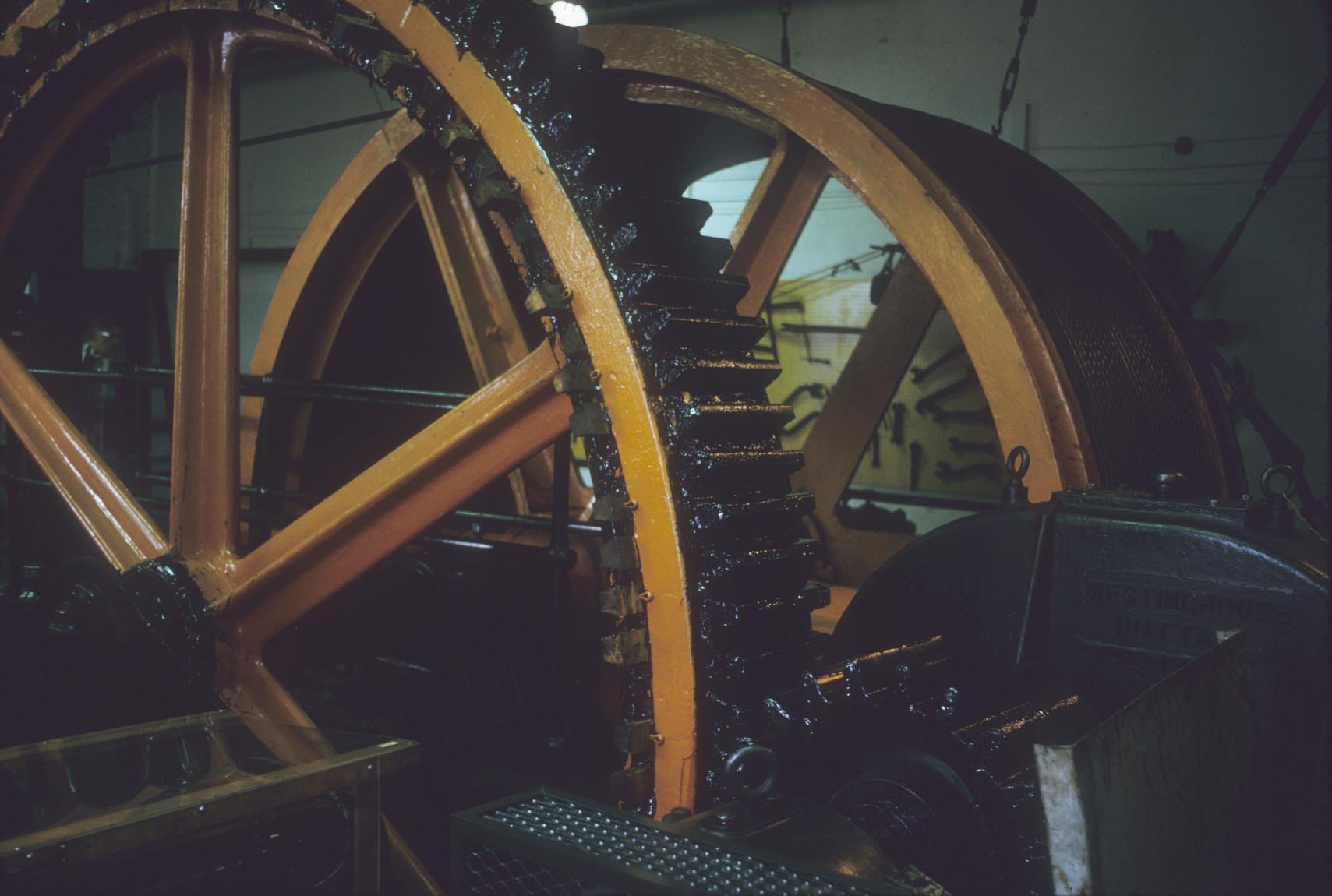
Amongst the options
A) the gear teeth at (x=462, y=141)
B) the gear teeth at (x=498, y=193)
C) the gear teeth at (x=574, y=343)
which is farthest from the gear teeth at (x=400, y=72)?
the gear teeth at (x=574, y=343)

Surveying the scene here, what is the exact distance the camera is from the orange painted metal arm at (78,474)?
2832 mm

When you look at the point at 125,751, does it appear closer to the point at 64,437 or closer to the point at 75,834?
the point at 75,834

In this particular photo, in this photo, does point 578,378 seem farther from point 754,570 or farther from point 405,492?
point 405,492

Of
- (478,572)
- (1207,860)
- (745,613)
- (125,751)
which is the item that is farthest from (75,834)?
(478,572)

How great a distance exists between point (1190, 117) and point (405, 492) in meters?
5.89

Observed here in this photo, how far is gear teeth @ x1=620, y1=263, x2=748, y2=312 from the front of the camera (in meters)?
1.92

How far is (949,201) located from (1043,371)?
569mm

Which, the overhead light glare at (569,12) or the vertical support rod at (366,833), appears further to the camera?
the overhead light glare at (569,12)

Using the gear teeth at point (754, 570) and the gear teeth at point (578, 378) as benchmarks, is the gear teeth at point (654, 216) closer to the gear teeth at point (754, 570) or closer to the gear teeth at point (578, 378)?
the gear teeth at point (578, 378)

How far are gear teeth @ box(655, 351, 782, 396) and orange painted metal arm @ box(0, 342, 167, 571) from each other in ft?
5.41

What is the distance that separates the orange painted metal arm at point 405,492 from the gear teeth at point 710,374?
297mm

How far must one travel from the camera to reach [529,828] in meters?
1.33

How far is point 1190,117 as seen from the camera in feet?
20.6

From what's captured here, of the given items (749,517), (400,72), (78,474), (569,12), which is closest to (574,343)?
(749,517)
